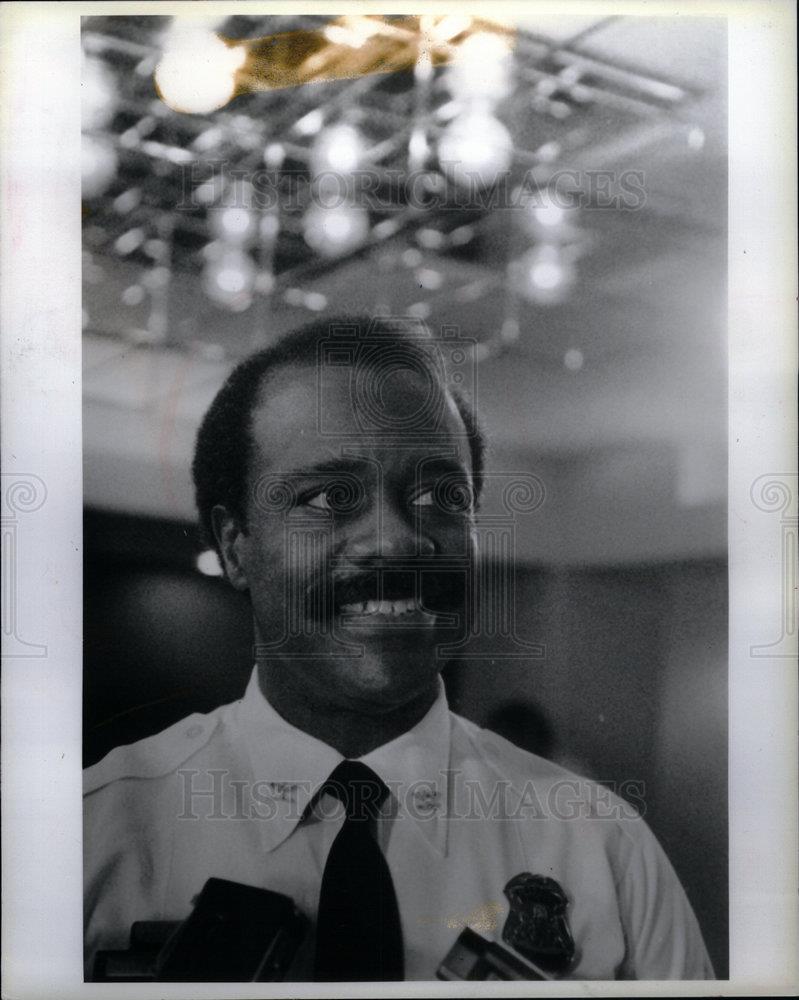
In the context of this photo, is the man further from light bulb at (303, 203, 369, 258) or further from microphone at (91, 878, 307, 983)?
light bulb at (303, 203, 369, 258)

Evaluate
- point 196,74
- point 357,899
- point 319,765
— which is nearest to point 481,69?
point 196,74

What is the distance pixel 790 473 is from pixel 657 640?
498 mm

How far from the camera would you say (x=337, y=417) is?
2.14m

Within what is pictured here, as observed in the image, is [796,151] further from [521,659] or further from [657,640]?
[521,659]

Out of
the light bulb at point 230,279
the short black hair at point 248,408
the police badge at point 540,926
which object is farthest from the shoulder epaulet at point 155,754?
the light bulb at point 230,279

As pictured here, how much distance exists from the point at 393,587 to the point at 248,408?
53 cm

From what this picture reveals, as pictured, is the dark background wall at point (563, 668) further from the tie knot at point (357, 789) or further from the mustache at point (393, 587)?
the tie knot at point (357, 789)

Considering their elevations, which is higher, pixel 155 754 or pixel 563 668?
pixel 563 668

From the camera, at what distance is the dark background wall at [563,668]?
7.02 feet

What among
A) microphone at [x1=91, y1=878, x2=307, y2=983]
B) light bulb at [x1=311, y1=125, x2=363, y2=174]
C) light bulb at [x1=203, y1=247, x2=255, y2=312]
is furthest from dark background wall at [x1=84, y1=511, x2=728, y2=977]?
light bulb at [x1=311, y1=125, x2=363, y2=174]

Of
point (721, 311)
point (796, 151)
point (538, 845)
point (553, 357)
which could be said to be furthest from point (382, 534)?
point (796, 151)

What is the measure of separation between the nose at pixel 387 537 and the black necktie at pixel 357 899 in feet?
1.60

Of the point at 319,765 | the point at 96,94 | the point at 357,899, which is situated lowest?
the point at 357,899

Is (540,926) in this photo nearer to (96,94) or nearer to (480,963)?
(480,963)
